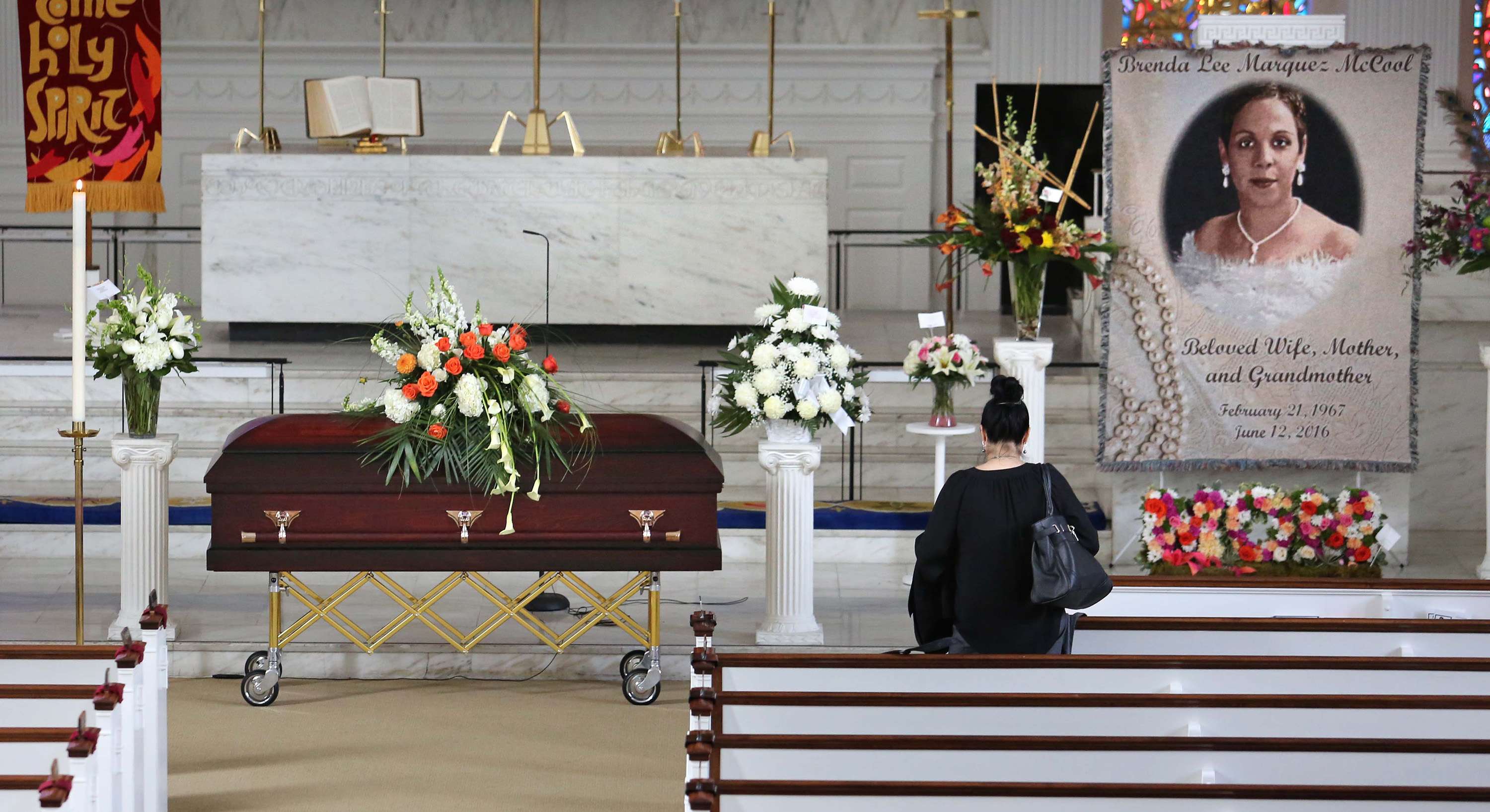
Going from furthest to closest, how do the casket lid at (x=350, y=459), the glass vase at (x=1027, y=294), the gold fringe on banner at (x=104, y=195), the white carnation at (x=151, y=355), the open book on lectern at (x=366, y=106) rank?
1. the gold fringe on banner at (x=104, y=195)
2. the open book on lectern at (x=366, y=106)
3. the glass vase at (x=1027, y=294)
4. the white carnation at (x=151, y=355)
5. the casket lid at (x=350, y=459)

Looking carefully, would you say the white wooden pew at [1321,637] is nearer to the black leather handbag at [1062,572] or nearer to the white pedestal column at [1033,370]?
the black leather handbag at [1062,572]

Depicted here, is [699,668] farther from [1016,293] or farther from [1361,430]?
[1361,430]

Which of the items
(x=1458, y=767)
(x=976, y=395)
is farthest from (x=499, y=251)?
(x=1458, y=767)

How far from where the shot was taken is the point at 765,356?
22.0ft


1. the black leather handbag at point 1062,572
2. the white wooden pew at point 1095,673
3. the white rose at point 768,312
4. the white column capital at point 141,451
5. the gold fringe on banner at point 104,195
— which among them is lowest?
the white wooden pew at point 1095,673

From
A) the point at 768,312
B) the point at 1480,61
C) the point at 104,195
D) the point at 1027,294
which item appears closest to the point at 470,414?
the point at 768,312

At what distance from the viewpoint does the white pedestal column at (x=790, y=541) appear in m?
6.84

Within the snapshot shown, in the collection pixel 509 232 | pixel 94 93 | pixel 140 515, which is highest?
pixel 94 93

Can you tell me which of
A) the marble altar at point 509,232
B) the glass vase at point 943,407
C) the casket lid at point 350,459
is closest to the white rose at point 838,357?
the casket lid at point 350,459

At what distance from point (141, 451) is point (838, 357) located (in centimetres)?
269

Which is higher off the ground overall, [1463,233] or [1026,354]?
[1463,233]

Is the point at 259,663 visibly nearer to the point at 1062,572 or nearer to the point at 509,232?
the point at 1062,572

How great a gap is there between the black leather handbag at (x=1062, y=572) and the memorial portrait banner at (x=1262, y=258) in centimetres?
343

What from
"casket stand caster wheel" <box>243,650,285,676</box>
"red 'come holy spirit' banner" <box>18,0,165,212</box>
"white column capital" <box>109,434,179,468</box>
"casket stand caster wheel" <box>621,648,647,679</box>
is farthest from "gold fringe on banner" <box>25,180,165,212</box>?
"casket stand caster wheel" <box>621,648,647,679</box>
